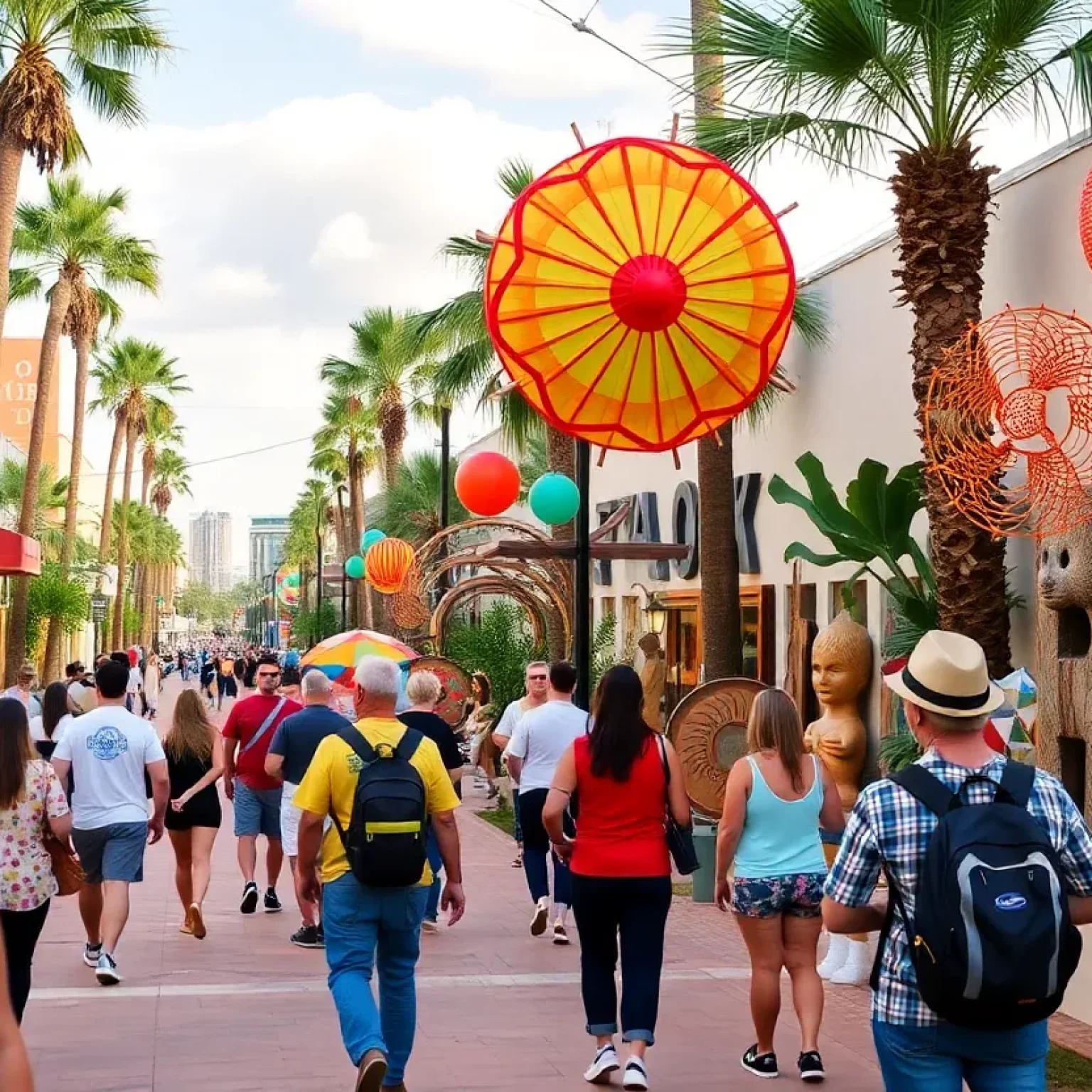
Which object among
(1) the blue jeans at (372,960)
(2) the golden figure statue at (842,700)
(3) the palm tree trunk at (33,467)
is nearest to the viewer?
(1) the blue jeans at (372,960)

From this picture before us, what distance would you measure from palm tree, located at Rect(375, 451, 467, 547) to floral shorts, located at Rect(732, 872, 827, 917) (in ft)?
115

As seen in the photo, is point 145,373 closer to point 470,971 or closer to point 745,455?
point 745,455

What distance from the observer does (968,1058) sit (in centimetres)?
384

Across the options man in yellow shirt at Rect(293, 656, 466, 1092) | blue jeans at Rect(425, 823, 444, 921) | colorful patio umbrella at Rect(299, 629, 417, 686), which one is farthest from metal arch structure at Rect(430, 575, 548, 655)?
man in yellow shirt at Rect(293, 656, 466, 1092)

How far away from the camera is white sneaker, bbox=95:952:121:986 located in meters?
9.00

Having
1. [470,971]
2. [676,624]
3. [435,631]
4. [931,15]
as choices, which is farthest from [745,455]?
[470,971]

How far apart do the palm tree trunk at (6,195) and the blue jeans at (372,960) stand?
66.9 feet

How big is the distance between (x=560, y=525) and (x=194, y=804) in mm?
11923

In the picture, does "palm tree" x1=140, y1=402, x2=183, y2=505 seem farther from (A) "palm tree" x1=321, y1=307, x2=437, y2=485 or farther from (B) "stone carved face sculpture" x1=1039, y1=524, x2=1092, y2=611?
(B) "stone carved face sculpture" x1=1039, y1=524, x2=1092, y2=611

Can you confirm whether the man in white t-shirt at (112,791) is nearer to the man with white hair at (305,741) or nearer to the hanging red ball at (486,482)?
the man with white hair at (305,741)

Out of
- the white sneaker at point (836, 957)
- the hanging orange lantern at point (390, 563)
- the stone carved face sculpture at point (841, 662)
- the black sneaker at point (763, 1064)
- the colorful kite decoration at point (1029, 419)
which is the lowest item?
the black sneaker at point (763, 1064)

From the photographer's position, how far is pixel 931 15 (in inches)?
420

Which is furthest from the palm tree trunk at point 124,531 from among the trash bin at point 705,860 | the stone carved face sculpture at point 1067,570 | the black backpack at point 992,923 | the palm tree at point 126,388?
the black backpack at point 992,923

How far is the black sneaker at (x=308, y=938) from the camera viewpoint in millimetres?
10305
